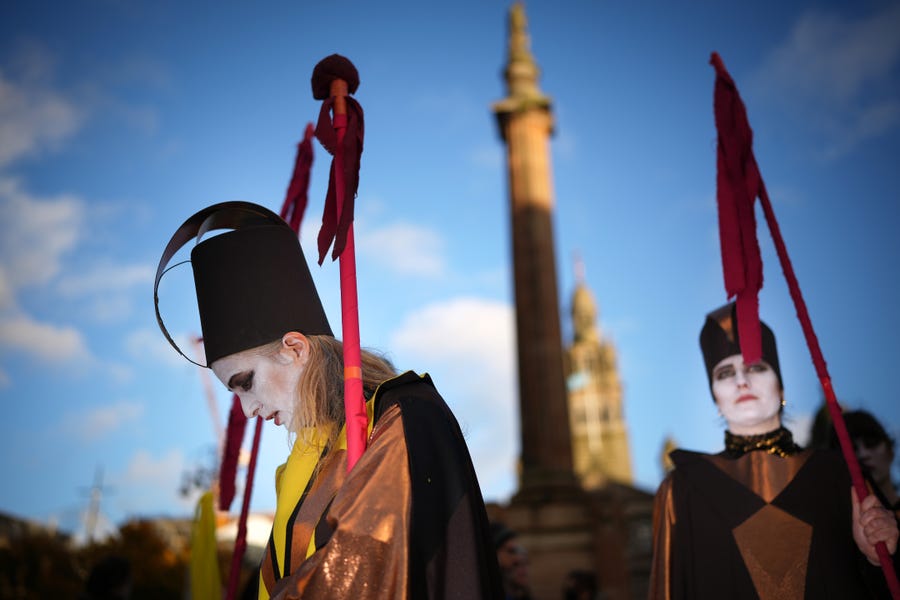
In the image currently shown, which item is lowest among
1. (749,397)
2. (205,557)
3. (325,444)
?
(205,557)

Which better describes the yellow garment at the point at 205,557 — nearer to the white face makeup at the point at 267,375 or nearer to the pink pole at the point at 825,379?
the white face makeup at the point at 267,375

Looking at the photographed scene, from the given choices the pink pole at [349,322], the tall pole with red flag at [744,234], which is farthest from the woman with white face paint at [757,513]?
the pink pole at [349,322]

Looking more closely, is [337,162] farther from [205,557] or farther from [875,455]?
[875,455]

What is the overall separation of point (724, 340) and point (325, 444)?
216cm

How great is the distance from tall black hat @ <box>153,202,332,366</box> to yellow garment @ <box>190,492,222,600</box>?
1.57 metres

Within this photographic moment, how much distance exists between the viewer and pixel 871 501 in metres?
2.81

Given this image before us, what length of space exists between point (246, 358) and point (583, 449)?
94.0 metres

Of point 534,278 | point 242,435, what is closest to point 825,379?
point 242,435

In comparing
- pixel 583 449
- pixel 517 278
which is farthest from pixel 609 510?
pixel 583 449

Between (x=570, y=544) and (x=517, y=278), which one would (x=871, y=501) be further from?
(x=517, y=278)

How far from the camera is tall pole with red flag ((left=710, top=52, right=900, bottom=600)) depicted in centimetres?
298

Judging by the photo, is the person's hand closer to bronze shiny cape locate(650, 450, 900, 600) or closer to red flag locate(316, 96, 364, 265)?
bronze shiny cape locate(650, 450, 900, 600)

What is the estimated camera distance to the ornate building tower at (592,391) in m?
91.9

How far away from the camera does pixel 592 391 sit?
311ft
